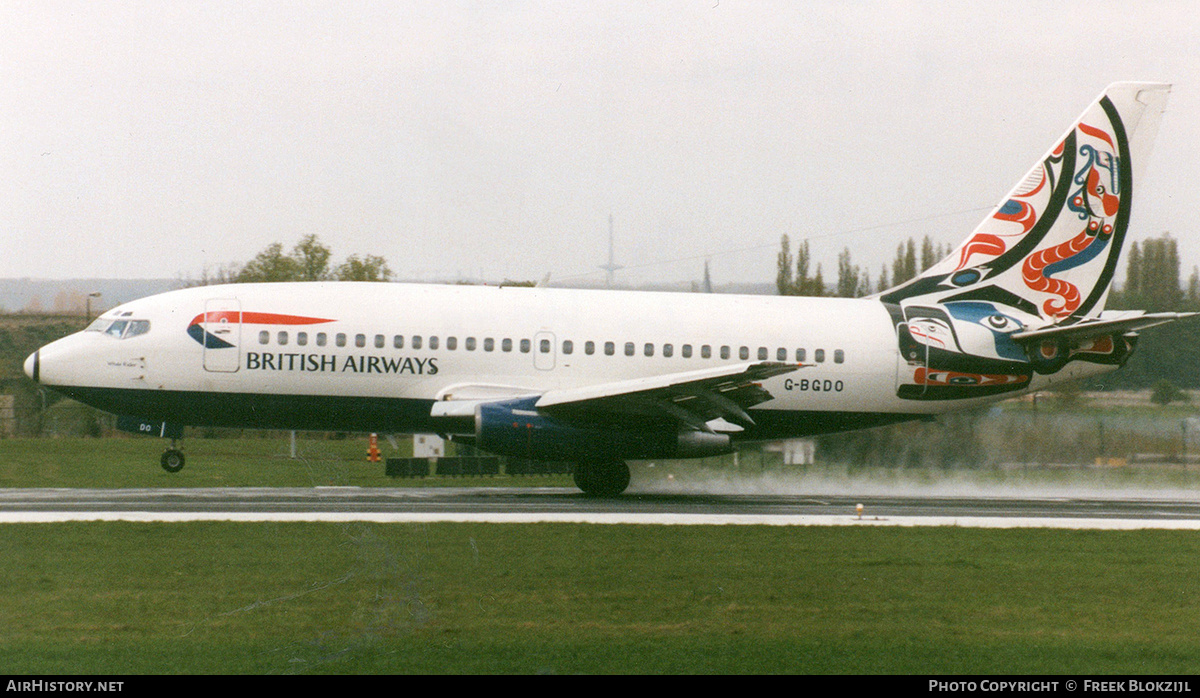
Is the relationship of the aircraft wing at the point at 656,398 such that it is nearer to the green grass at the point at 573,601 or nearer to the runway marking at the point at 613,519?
the runway marking at the point at 613,519

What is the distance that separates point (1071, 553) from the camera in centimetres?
1647

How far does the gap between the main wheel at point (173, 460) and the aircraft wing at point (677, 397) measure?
7493 millimetres

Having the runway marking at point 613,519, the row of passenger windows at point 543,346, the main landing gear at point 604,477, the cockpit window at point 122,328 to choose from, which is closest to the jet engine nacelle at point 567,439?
the main landing gear at point 604,477

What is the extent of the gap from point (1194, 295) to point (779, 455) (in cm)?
1089

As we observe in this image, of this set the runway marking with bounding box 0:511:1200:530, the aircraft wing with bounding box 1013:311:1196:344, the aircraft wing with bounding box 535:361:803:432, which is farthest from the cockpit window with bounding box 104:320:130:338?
the aircraft wing with bounding box 1013:311:1196:344

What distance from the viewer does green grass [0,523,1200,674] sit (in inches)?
408

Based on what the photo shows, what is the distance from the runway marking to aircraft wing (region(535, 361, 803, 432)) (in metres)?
2.79

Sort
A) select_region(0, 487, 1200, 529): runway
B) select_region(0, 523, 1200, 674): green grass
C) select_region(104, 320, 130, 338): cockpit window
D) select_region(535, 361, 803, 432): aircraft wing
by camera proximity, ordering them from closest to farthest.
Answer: select_region(0, 523, 1200, 674): green grass < select_region(0, 487, 1200, 529): runway < select_region(535, 361, 803, 432): aircraft wing < select_region(104, 320, 130, 338): cockpit window

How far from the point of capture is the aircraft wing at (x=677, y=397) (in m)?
21.8

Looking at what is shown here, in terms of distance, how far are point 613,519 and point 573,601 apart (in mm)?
6534

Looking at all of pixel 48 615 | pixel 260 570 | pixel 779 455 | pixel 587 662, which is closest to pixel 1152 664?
pixel 587 662

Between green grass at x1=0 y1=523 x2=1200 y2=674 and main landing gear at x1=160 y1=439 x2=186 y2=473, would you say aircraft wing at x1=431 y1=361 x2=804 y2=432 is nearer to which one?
green grass at x1=0 y1=523 x2=1200 y2=674

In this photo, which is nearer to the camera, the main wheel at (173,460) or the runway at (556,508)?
the runway at (556,508)
